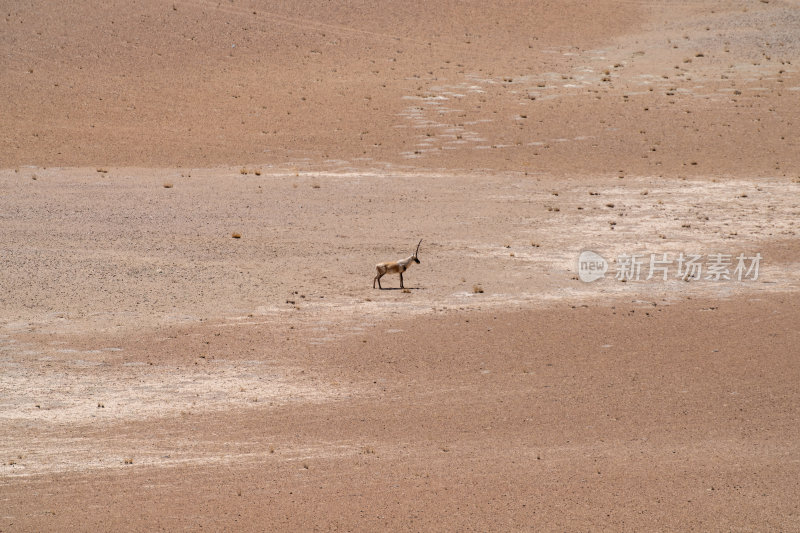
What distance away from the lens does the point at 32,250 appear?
21.5 meters

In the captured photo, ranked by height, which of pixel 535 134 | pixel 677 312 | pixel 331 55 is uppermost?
pixel 331 55

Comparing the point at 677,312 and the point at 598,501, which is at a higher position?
the point at 677,312

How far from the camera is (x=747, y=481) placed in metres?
10.7

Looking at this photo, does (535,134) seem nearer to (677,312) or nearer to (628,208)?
(628,208)

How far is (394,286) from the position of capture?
19328 millimetres

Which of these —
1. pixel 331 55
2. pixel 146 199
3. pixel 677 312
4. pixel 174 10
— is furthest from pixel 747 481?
pixel 174 10

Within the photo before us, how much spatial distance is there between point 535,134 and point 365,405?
75.4 feet

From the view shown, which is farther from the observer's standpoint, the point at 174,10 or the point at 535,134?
the point at 174,10

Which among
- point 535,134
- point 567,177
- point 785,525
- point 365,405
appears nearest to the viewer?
point 785,525

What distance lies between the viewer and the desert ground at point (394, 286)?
10672 millimetres

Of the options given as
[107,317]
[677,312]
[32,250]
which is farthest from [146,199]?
[677,312]

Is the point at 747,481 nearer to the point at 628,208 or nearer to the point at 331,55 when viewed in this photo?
the point at 628,208

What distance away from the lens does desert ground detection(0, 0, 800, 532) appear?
10.7 meters

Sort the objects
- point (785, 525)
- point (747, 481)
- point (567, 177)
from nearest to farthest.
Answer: point (785, 525) < point (747, 481) < point (567, 177)
